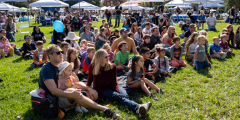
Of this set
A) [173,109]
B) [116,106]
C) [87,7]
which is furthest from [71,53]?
[87,7]

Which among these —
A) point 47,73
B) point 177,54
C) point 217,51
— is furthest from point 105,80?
point 217,51

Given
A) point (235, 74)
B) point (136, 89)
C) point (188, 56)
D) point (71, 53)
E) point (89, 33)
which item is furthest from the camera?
point (89, 33)

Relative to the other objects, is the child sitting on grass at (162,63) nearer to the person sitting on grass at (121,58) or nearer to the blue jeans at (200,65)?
the person sitting on grass at (121,58)

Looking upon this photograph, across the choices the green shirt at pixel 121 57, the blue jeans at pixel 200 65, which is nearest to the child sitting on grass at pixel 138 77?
the green shirt at pixel 121 57

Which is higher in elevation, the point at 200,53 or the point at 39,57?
the point at 200,53

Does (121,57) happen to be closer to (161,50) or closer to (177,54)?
(161,50)

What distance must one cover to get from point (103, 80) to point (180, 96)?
1.89 m

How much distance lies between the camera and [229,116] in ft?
12.9

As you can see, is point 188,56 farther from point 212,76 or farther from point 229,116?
point 229,116

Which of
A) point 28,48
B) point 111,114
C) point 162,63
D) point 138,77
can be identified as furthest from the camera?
point 28,48

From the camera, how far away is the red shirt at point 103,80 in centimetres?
436

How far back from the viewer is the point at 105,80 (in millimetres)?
4402

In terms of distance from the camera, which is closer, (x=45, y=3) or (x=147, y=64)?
(x=147, y=64)

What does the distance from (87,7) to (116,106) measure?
75.6 ft
